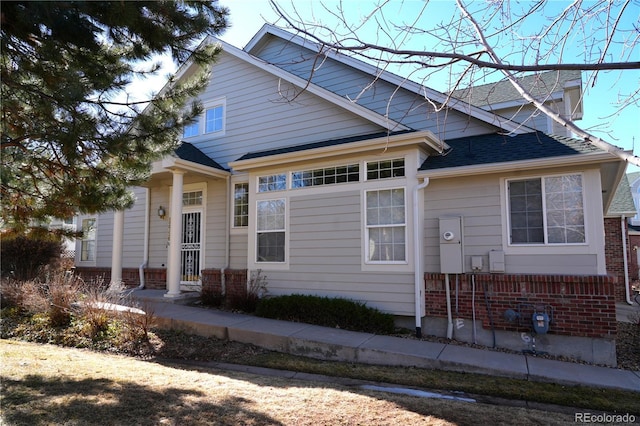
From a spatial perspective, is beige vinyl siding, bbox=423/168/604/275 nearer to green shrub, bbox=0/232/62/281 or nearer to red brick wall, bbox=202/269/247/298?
red brick wall, bbox=202/269/247/298

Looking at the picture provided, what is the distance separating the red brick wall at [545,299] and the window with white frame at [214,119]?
744cm

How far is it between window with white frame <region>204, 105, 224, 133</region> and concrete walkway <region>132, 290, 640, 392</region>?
5.61 metres

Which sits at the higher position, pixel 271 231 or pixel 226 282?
pixel 271 231

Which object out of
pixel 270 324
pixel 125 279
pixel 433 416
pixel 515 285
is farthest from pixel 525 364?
pixel 125 279

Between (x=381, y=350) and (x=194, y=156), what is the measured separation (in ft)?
23.5

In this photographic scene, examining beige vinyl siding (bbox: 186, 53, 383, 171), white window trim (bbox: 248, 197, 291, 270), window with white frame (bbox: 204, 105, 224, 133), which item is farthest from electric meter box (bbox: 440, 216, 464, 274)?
window with white frame (bbox: 204, 105, 224, 133)

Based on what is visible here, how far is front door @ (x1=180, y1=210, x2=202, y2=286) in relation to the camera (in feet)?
36.4

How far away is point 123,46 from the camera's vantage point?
4875mm

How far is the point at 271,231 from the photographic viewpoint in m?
9.30

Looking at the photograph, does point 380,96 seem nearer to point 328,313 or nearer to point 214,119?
Answer: point 214,119

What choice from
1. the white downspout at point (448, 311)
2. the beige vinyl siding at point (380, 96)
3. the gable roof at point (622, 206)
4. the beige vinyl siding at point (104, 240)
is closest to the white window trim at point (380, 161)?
the beige vinyl siding at point (380, 96)

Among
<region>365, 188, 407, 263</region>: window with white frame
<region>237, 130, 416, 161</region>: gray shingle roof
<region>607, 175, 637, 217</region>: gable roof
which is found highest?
<region>237, 130, 416, 161</region>: gray shingle roof

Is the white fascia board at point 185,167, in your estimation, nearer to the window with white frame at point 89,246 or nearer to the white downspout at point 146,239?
the white downspout at point 146,239

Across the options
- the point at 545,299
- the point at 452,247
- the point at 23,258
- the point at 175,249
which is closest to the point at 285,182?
the point at 175,249
